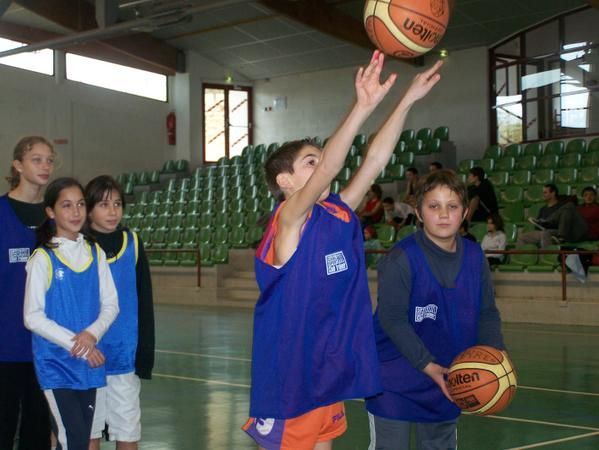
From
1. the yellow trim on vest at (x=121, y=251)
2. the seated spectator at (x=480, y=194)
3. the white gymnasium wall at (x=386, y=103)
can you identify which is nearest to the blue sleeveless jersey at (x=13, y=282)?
the yellow trim on vest at (x=121, y=251)

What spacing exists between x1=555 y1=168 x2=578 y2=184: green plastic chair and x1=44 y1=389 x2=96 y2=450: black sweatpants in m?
13.2

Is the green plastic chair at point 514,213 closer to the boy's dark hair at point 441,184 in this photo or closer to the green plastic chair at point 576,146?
the green plastic chair at point 576,146

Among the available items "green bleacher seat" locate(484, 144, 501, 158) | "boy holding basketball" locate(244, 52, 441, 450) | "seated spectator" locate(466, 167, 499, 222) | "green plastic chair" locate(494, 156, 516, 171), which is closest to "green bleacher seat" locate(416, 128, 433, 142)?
"green bleacher seat" locate(484, 144, 501, 158)

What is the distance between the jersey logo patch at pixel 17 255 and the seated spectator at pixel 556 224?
972 cm

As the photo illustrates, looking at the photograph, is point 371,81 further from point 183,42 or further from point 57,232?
point 183,42

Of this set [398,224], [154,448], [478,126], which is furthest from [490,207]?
[154,448]

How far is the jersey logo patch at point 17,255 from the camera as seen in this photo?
430 cm

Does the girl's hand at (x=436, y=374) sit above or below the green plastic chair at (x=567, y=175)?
below

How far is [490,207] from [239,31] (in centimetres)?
1037

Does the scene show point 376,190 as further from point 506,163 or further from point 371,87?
point 371,87

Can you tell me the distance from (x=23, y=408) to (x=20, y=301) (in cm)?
50

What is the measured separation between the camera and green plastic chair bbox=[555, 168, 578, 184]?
15.7m

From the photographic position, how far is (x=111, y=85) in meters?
24.2

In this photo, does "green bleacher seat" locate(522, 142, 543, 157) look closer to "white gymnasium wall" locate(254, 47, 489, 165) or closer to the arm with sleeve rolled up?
"white gymnasium wall" locate(254, 47, 489, 165)
